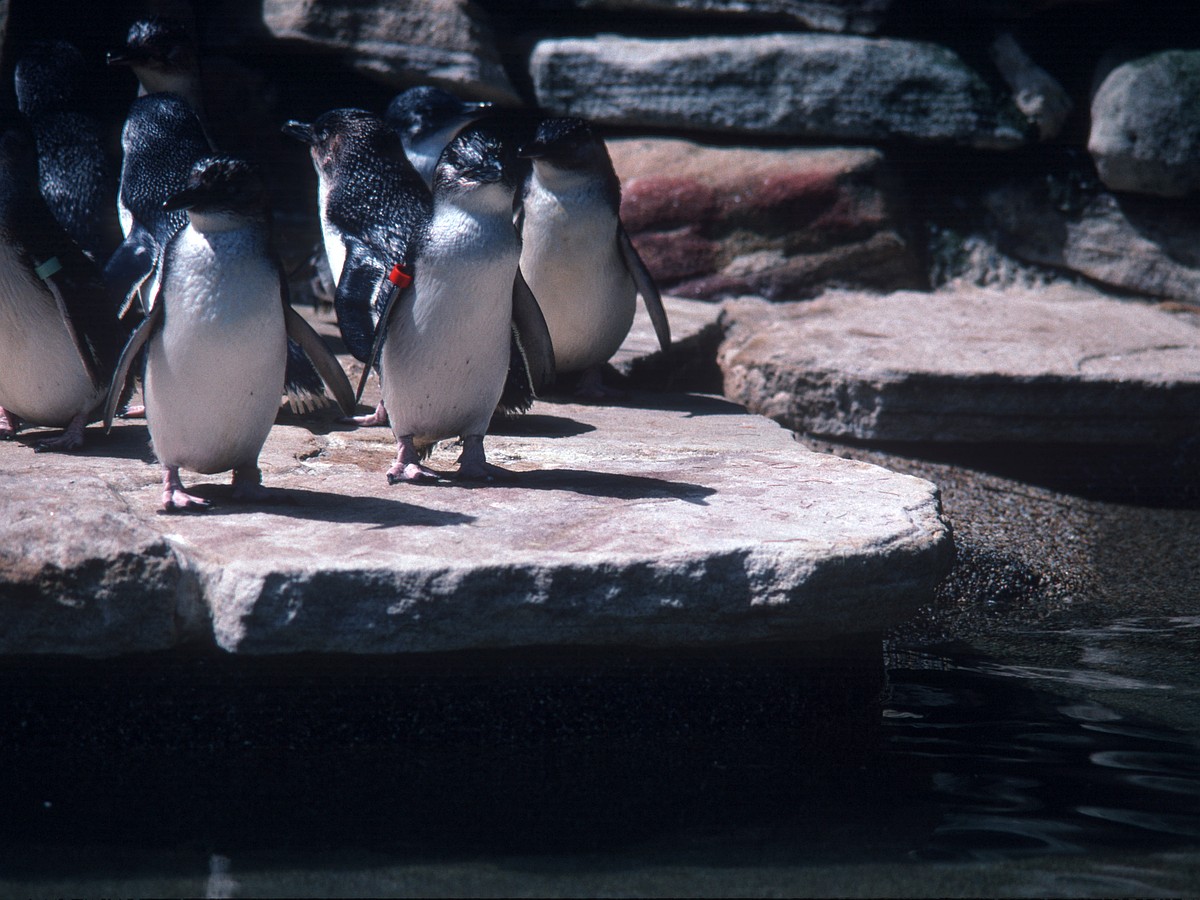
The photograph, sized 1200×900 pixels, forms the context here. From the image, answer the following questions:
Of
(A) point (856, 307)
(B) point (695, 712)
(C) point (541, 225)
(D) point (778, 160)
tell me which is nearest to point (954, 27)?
(D) point (778, 160)

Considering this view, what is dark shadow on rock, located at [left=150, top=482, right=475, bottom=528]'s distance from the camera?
8.30ft

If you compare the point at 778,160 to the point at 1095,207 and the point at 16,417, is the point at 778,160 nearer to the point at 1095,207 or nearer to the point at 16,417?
the point at 1095,207

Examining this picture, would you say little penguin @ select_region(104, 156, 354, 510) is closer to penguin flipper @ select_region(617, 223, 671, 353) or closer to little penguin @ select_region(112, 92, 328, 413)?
little penguin @ select_region(112, 92, 328, 413)

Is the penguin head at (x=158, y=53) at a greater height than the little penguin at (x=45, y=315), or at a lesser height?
greater

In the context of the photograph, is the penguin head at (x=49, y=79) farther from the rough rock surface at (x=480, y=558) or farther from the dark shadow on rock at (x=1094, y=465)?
the dark shadow on rock at (x=1094, y=465)

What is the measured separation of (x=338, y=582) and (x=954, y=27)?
4644 millimetres

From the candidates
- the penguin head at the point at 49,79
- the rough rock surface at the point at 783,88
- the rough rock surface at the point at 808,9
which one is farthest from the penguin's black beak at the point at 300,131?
the rough rock surface at the point at 808,9

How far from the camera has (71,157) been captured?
4.48m

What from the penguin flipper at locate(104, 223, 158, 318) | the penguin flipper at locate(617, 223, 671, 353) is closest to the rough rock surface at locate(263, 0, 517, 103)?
the penguin flipper at locate(617, 223, 671, 353)

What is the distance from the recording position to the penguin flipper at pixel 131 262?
146 inches

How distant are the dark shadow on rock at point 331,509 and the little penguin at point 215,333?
5cm

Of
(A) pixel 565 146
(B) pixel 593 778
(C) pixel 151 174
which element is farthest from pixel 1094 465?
(C) pixel 151 174

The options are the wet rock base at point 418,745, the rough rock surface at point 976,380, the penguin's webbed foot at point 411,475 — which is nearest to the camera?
the wet rock base at point 418,745

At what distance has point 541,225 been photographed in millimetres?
3980
